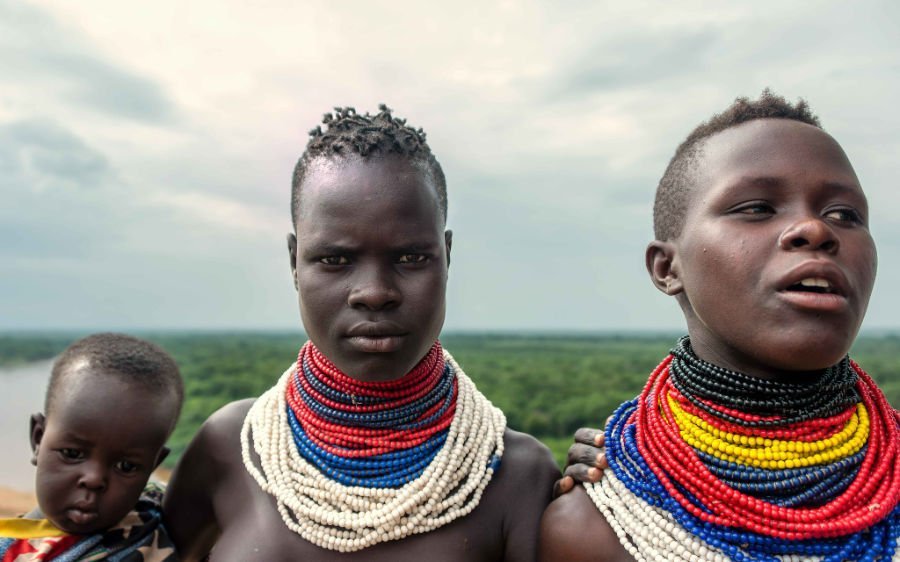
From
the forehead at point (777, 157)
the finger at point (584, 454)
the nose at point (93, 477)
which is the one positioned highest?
the forehead at point (777, 157)

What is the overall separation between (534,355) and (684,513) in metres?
67.6

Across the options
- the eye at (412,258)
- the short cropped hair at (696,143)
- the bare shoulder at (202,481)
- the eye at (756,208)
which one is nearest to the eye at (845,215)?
the eye at (756,208)

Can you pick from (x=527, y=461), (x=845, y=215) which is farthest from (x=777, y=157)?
(x=527, y=461)

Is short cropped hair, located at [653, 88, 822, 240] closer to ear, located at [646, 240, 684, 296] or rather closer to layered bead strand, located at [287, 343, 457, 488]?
ear, located at [646, 240, 684, 296]

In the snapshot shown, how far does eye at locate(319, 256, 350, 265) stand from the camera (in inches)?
90.0

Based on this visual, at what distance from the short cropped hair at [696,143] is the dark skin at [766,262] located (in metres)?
0.04

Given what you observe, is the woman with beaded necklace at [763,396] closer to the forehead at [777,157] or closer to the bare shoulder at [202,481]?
the forehead at [777,157]

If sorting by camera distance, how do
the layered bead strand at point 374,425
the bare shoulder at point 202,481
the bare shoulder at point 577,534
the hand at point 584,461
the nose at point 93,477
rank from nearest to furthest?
the bare shoulder at point 577,534 → the hand at point 584,461 → the layered bead strand at point 374,425 → the nose at point 93,477 → the bare shoulder at point 202,481

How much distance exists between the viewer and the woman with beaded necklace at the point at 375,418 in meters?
2.26

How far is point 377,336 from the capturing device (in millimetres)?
2240

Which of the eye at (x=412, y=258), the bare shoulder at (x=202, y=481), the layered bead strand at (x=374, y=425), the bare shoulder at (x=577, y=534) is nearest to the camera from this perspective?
the bare shoulder at (x=577, y=534)

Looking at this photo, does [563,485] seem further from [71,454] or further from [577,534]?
[71,454]

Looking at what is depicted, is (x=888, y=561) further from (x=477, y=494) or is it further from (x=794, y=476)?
(x=477, y=494)

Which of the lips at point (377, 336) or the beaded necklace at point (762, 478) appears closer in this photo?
the beaded necklace at point (762, 478)
